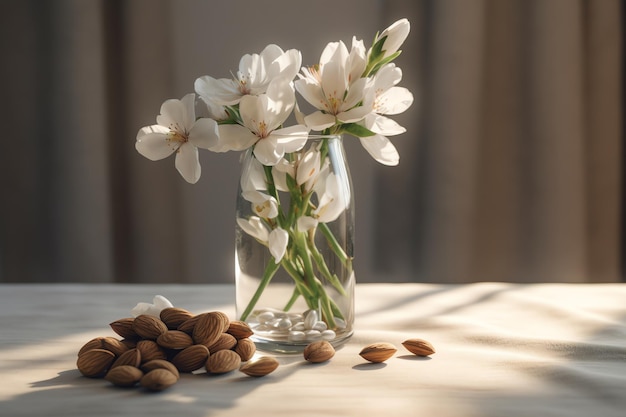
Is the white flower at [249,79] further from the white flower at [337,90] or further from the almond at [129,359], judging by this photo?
the almond at [129,359]

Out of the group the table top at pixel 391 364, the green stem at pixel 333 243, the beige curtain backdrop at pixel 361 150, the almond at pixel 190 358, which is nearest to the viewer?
the table top at pixel 391 364

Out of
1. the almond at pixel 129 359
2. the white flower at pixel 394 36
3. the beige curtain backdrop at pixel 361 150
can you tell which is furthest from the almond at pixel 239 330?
the beige curtain backdrop at pixel 361 150

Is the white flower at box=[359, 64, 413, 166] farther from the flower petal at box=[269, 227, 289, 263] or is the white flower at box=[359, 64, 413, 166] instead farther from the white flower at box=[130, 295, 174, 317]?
the white flower at box=[130, 295, 174, 317]

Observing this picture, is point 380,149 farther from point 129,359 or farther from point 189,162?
point 129,359

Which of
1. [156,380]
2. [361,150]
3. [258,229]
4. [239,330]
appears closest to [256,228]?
[258,229]

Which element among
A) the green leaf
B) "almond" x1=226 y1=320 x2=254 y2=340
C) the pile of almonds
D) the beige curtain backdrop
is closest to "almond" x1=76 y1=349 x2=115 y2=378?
the pile of almonds

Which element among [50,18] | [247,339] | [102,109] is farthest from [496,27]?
[247,339]
